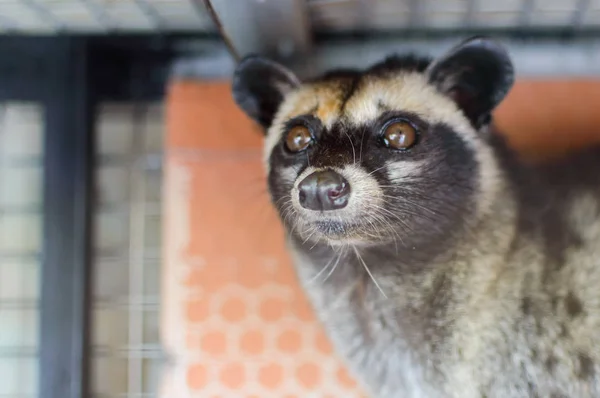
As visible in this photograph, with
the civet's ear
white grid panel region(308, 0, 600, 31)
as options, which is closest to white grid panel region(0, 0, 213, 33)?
the civet's ear

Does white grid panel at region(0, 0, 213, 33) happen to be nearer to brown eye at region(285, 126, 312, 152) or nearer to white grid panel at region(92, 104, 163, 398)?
white grid panel at region(92, 104, 163, 398)

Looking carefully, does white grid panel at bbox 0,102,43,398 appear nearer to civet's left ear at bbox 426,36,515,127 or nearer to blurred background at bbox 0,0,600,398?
blurred background at bbox 0,0,600,398

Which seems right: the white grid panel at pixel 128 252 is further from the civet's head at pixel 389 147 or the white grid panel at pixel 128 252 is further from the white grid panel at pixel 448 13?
the white grid panel at pixel 448 13

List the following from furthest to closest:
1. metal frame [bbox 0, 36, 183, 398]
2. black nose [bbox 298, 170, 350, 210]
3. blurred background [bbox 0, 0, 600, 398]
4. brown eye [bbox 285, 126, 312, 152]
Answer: metal frame [bbox 0, 36, 183, 398]
blurred background [bbox 0, 0, 600, 398]
brown eye [bbox 285, 126, 312, 152]
black nose [bbox 298, 170, 350, 210]

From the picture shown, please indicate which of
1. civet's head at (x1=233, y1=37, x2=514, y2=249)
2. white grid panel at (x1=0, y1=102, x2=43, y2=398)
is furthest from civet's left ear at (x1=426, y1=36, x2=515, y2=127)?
white grid panel at (x1=0, y1=102, x2=43, y2=398)

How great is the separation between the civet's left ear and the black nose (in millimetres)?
395

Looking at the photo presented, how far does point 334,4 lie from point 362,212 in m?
0.58

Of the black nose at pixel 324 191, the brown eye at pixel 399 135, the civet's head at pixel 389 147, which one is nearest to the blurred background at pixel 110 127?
the civet's head at pixel 389 147

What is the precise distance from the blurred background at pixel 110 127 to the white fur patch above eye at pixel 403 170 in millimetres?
460

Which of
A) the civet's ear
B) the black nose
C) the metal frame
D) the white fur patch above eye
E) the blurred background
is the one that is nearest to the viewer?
the black nose

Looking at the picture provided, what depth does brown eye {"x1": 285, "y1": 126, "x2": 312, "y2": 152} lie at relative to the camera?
4.52 ft

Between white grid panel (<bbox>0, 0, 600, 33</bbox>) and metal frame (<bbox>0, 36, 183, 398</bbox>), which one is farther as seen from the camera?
metal frame (<bbox>0, 36, 183, 398</bbox>)

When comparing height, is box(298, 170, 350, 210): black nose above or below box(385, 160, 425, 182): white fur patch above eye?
below

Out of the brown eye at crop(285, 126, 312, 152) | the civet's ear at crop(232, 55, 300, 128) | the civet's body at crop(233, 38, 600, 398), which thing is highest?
the civet's ear at crop(232, 55, 300, 128)
